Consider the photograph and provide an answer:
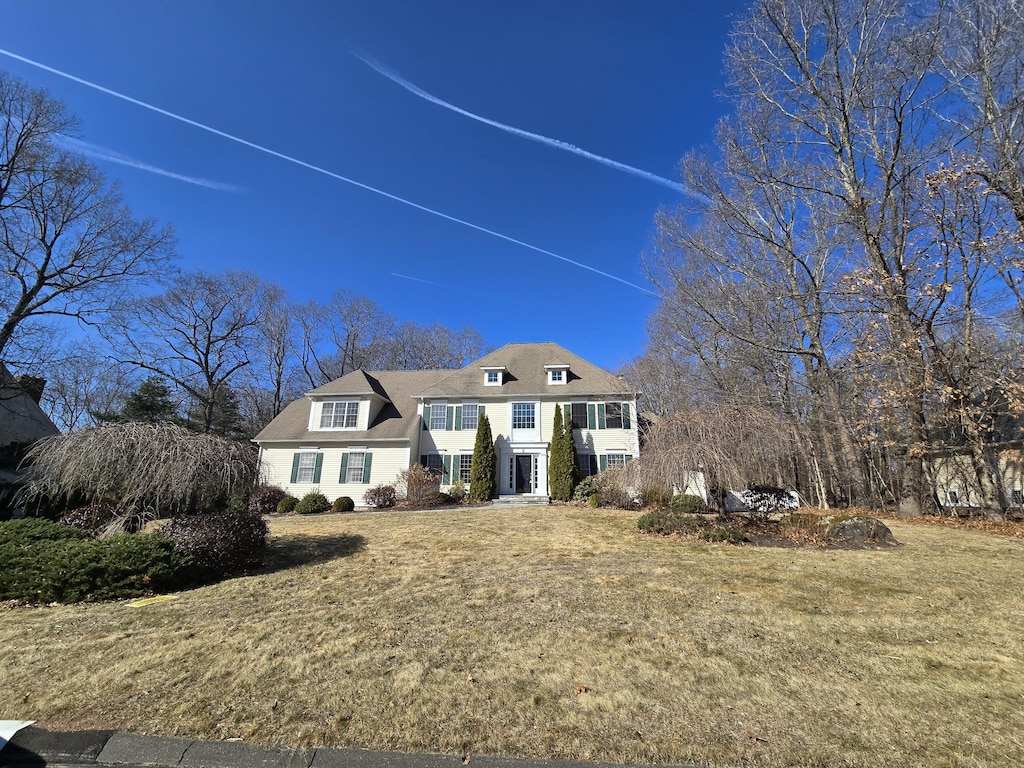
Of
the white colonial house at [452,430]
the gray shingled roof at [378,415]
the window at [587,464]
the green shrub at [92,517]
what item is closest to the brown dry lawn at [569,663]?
the green shrub at [92,517]

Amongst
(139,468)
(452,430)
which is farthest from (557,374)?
(139,468)

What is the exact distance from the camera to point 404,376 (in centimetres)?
2488

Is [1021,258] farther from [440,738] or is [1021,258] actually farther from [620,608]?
[440,738]

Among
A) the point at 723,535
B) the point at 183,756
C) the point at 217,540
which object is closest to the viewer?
the point at 183,756

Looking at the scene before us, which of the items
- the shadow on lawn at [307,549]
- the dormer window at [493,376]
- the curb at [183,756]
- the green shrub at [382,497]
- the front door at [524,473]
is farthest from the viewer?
the dormer window at [493,376]

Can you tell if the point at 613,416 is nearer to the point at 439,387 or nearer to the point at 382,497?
the point at 439,387

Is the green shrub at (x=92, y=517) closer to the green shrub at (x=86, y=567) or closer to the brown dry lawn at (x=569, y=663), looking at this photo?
the green shrub at (x=86, y=567)

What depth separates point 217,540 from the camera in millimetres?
7277

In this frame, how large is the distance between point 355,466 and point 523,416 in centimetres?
825

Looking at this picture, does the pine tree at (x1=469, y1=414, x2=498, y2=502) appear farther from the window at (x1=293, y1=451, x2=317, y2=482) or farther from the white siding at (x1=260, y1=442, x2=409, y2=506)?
the window at (x1=293, y1=451, x2=317, y2=482)

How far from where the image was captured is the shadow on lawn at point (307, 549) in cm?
827

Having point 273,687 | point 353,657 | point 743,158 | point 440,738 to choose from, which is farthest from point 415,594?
point 743,158

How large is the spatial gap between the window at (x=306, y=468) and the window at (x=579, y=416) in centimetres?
1241

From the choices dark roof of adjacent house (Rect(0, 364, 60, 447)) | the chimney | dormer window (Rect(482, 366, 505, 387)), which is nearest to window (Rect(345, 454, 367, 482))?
dormer window (Rect(482, 366, 505, 387))
